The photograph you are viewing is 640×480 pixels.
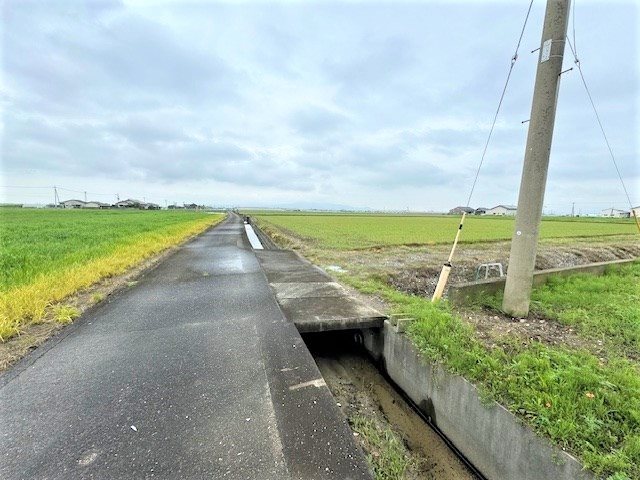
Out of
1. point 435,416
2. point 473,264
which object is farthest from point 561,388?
point 473,264

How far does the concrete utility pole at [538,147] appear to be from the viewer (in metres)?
4.43

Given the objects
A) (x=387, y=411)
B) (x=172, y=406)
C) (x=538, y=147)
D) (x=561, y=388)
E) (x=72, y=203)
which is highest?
(x=72, y=203)

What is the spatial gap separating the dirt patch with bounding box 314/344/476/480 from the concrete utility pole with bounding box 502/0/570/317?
248 cm

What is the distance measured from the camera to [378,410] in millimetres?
3945

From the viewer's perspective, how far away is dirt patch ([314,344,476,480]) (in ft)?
10.2

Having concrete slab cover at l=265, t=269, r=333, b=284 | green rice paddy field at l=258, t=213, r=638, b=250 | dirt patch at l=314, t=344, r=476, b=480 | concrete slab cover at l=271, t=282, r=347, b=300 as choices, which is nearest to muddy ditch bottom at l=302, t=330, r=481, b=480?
dirt patch at l=314, t=344, r=476, b=480

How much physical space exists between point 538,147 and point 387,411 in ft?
14.5

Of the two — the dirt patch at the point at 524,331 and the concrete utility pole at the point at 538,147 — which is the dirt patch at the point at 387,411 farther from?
the concrete utility pole at the point at 538,147

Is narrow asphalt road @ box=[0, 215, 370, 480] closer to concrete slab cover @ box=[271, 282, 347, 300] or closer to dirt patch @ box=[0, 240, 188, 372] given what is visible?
dirt patch @ box=[0, 240, 188, 372]

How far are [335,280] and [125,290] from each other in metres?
4.54

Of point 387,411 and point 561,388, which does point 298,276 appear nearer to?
point 387,411

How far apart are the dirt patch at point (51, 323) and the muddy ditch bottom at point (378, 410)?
3.77 meters

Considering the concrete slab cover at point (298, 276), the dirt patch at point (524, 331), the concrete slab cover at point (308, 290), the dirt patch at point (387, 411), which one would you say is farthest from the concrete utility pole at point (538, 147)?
the concrete slab cover at point (298, 276)

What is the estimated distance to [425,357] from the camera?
362 cm
